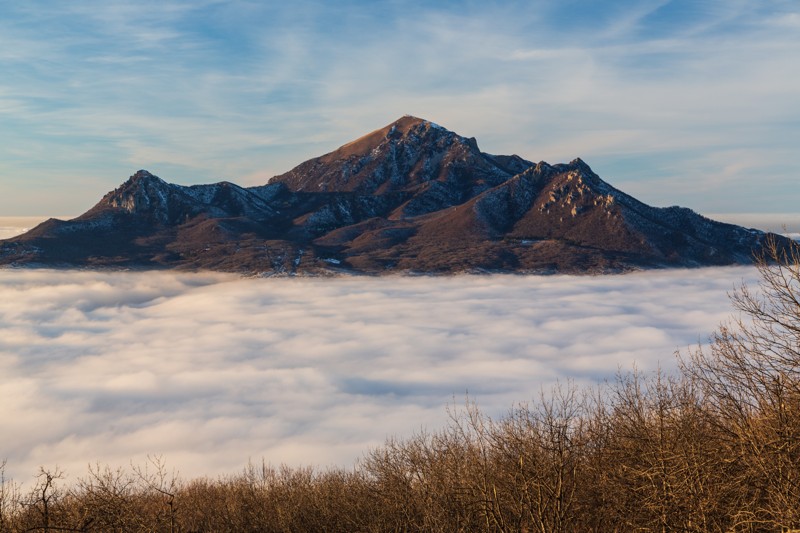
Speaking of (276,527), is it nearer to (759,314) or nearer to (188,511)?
(188,511)

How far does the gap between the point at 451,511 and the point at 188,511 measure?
3508 centimetres

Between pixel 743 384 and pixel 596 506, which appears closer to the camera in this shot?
pixel 743 384

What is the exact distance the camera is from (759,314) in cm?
3562

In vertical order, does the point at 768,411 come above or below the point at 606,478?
above

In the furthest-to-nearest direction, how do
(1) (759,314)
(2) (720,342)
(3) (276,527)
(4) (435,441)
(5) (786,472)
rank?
(4) (435,441), (3) (276,527), (2) (720,342), (1) (759,314), (5) (786,472)

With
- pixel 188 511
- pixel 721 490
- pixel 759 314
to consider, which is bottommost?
pixel 188 511

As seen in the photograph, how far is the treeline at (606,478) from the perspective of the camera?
27.8 meters

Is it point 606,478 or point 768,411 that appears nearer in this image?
point 768,411

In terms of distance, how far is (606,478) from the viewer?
37750 millimetres

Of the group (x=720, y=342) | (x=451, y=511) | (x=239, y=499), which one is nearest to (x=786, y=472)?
(x=720, y=342)

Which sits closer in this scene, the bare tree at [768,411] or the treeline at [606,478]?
the bare tree at [768,411]

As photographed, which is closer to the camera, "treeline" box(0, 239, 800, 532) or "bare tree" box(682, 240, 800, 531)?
"bare tree" box(682, 240, 800, 531)

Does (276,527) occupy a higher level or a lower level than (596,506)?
lower

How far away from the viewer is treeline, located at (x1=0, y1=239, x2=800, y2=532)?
91.2 ft
